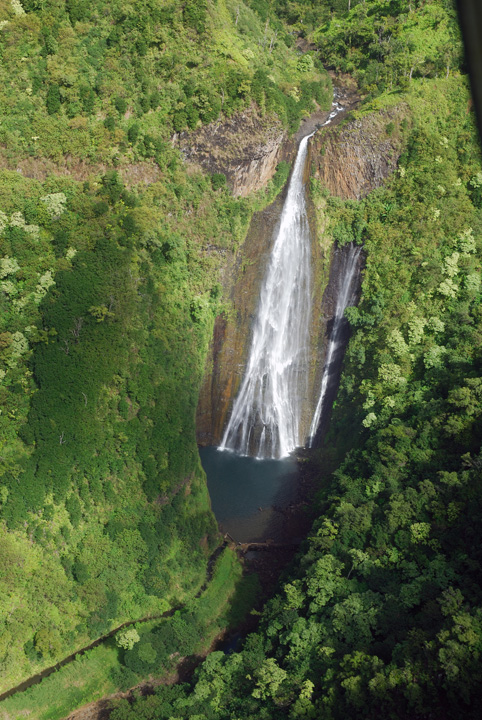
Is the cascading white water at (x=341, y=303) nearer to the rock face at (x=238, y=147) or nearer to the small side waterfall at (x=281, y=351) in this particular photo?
the small side waterfall at (x=281, y=351)

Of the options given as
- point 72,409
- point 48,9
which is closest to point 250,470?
point 72,409

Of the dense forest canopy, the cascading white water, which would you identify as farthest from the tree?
the cascading white water

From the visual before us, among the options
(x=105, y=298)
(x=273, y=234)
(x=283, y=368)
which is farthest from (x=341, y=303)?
(x=105, y=298)

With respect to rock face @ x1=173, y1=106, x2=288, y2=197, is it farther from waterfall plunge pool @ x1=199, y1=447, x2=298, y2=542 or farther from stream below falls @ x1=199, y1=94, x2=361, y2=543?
waterfall plunge pool @ x1=199, y1=447, x2=298, y2=542

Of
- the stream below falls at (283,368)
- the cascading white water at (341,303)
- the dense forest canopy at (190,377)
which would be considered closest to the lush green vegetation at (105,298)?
the dense forest canopy at (190,377)

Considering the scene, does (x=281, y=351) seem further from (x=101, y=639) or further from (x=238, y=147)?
(x=101, y=639)

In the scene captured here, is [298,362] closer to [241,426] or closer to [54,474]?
[241,426]

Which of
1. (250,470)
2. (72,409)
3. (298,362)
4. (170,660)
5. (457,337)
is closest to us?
(170,660)
